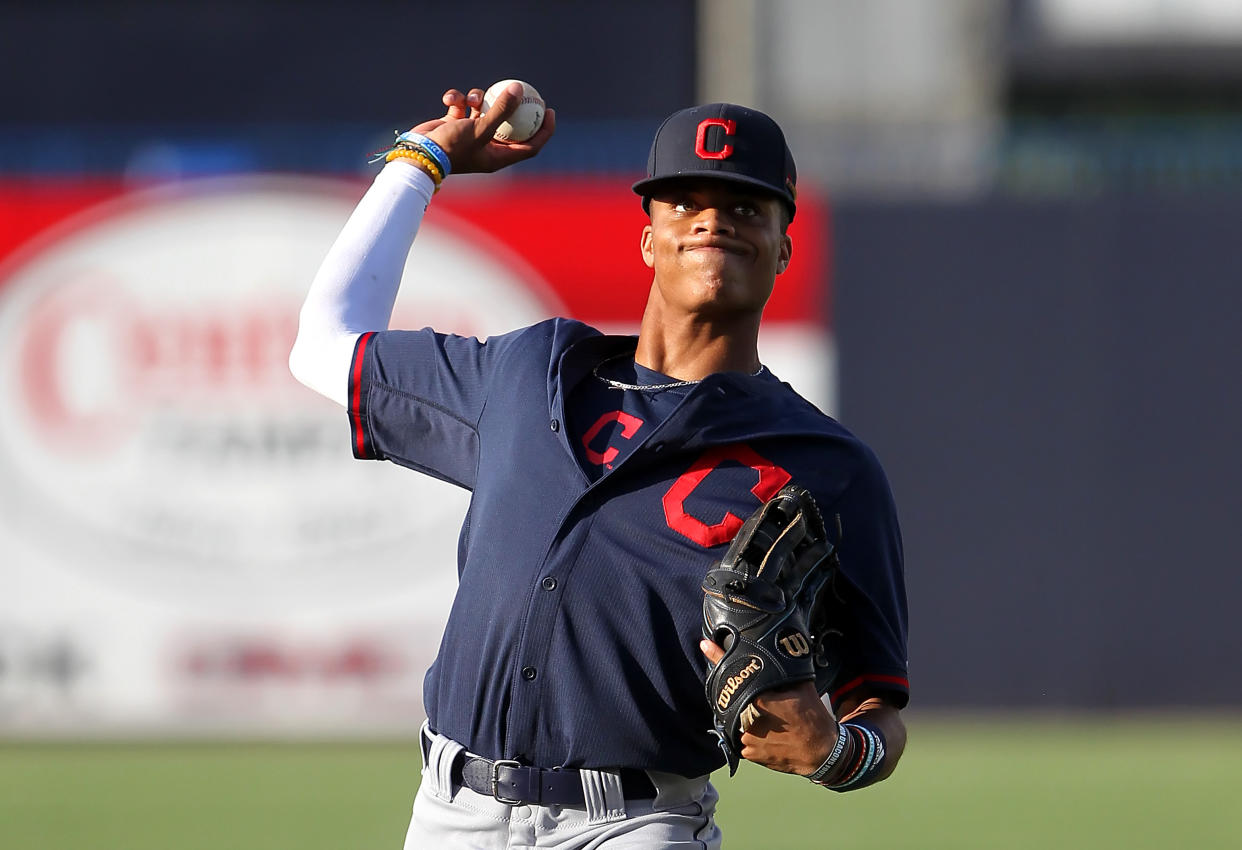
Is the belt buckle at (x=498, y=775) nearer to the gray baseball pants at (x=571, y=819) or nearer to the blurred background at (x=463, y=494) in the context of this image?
the gray baseball pants at (x=571, y=819)

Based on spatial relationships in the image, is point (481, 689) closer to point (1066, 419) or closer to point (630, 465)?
point (630, 465)

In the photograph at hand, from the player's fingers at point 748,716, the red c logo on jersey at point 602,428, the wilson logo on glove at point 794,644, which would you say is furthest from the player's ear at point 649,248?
the player's fingers at point 748,716

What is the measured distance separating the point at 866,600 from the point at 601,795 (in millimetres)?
609

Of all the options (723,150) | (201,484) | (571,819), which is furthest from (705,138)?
(201,484)

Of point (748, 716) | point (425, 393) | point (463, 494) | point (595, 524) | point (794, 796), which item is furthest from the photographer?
point (463, 494)

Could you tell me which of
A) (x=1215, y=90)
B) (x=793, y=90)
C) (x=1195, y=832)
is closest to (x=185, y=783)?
(x=1195, y=832)

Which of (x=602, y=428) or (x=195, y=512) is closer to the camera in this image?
(x=602, y=428)

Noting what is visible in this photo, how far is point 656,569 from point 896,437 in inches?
298

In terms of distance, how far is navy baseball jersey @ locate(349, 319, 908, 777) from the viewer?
315 cm

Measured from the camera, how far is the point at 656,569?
10.4ft

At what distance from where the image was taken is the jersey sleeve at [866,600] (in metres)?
3.28

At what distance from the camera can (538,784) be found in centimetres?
312

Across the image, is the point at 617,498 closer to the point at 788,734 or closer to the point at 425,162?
the point at 788,734

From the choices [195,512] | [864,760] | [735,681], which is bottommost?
[864,760]
